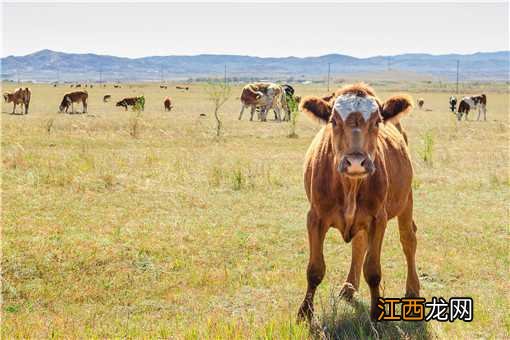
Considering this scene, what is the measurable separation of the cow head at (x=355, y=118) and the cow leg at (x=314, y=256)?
2.61ft

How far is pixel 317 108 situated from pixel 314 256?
5.00ft

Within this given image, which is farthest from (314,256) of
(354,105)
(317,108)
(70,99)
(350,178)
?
(70,99)

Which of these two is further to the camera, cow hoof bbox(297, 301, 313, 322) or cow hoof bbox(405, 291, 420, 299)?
cow hoof bbox(405, 291, 420, 299)

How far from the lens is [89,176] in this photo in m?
13.4

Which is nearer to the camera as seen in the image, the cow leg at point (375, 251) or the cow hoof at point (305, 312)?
the cow leg at point (375, 251)

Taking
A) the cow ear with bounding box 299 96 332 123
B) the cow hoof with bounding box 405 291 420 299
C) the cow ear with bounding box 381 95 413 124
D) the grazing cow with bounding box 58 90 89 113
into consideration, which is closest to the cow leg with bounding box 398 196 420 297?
the cow hoof with bounding box 405 291 420 299

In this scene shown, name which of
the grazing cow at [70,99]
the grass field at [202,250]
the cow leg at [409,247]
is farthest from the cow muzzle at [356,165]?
the grazing cow at [70,99]

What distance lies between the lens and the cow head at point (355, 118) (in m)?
4.94

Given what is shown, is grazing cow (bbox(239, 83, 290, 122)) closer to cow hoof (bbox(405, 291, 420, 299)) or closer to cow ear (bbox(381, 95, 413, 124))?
cow hoof (bbox(405, 291, 420, 299))

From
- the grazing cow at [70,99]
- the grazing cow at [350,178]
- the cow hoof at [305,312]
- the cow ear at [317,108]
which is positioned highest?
the grazing cow at [70,99]

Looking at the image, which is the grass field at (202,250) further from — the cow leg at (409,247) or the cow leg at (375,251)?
the cow leg at (375,251)

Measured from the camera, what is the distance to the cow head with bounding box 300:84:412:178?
16.2ft

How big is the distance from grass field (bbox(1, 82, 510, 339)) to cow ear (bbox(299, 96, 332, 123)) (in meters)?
2.06

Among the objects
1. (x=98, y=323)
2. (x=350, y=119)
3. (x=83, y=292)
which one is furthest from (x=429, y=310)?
(x=83, y=292)
